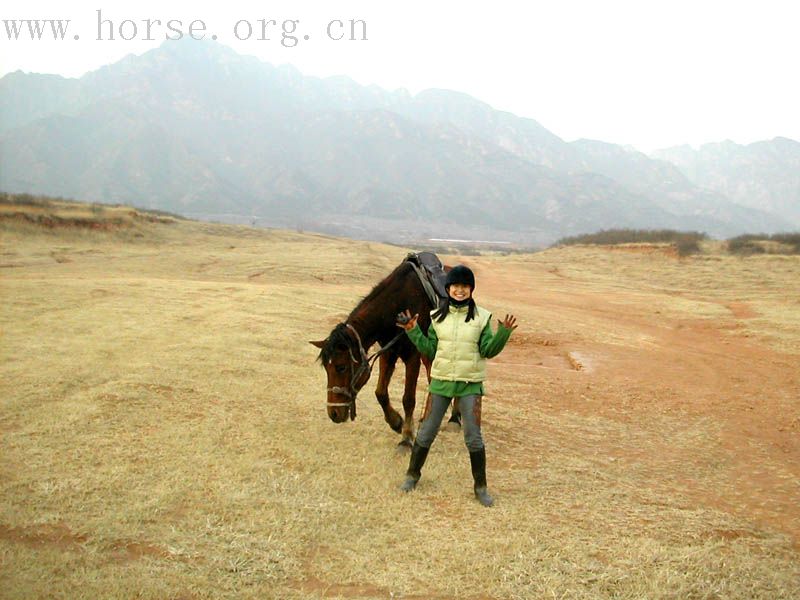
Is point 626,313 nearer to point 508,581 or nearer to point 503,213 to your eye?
point 508,581

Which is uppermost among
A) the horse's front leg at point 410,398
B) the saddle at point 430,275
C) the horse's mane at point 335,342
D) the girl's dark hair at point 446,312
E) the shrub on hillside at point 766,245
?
the shrub on hillside at point 766,245

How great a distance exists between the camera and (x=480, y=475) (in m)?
4.91

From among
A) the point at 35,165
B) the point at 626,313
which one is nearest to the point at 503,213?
the point at 35,165

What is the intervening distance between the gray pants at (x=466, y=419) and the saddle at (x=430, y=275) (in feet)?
4.85

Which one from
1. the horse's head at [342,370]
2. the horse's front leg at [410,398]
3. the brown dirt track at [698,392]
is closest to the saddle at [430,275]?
the horse's front leg at [410,398]

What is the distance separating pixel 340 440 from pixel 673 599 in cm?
352

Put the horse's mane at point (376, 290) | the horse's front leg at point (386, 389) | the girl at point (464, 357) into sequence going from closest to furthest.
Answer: the girl at point (464, 357) → the horse's mane at point (376, 290) → the horse's front leg at point (386, 389)

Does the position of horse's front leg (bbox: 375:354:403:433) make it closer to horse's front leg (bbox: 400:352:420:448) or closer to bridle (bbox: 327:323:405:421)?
horse's front leg (bbox: 400:352:420:448)

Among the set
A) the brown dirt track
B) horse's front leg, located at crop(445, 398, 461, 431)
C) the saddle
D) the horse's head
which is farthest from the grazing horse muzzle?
the brown dirt track

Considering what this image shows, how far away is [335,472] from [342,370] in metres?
0.95

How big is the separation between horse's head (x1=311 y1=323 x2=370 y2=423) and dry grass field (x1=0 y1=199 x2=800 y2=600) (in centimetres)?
57

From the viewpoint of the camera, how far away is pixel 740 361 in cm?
1323

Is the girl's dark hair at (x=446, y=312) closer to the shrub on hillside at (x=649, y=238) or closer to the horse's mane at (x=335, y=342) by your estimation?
the horse's mane at (x=335, y=342)

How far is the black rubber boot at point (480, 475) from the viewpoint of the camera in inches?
191
